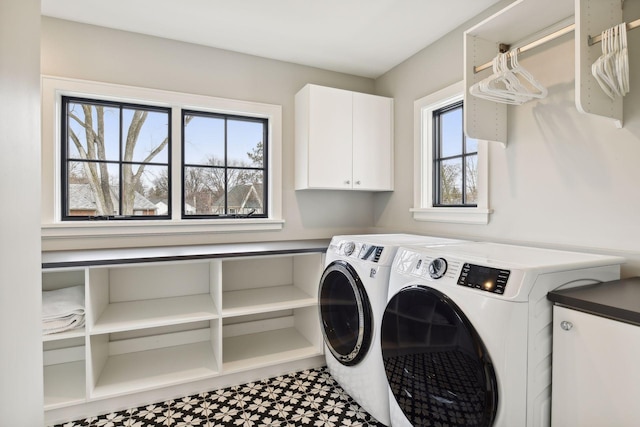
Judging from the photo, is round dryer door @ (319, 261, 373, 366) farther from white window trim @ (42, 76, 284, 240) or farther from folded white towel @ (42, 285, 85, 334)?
folded white towel @ (42, 285, 85, 334)

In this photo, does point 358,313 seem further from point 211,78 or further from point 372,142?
point 211,78

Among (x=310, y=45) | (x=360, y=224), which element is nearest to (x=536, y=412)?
(x=360, y=224)

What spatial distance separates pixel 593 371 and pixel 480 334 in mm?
345

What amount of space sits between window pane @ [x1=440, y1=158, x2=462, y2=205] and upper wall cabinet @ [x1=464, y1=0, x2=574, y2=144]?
0.52 m

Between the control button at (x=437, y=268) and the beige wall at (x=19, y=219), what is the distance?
129 centimetres

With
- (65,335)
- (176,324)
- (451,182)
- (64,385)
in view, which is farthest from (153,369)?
(451,182)

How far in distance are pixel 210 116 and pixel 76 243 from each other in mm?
1353

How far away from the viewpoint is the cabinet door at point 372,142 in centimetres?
286

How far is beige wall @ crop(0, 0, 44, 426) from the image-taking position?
333 mm

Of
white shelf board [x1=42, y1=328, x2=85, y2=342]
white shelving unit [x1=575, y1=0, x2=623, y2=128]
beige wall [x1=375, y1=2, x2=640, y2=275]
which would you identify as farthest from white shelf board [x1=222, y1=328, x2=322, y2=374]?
white shelving unit [x1=575, y1=0, x2=623, y2=128]

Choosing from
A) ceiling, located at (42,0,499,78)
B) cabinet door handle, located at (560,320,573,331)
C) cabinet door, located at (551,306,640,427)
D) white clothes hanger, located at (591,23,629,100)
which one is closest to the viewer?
cabinet door, located at (551,306,640,427)

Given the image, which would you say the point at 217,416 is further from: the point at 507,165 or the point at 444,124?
the point at 444,124

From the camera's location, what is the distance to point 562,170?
5.72 ft

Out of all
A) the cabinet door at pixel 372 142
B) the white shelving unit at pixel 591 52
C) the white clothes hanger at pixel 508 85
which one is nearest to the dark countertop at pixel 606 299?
the white shelving unit at pixel 591 52
